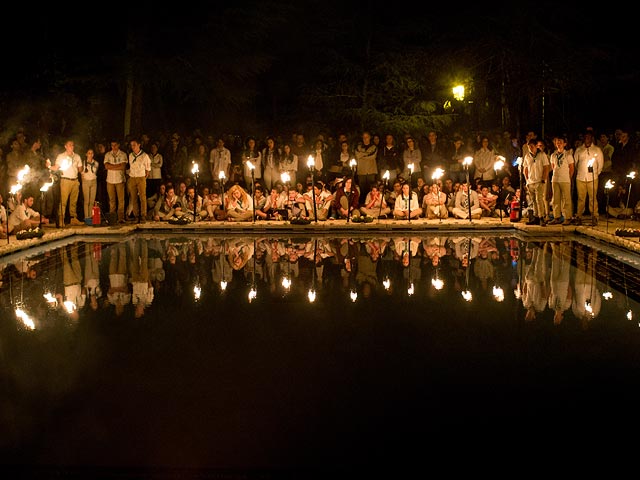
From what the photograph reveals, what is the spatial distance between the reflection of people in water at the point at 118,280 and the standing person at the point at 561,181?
8.27 m

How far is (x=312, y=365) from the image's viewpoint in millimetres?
5750

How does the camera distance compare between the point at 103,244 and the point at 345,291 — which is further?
the point at 103,244

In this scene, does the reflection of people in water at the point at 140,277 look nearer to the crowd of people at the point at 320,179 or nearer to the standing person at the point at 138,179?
the standing person at the point at 138,179

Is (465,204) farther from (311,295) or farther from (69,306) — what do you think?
(69,306)

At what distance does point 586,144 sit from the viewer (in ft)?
50.5

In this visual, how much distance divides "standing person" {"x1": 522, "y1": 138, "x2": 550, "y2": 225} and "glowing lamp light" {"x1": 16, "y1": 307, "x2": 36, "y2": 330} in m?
10.4

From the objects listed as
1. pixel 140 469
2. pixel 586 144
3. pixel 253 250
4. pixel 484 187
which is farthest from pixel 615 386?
pixel 484 187

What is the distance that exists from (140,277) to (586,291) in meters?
5.25

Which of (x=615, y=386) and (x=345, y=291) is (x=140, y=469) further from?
(x=345, y=291)

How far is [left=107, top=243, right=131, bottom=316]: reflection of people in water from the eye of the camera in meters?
8.07

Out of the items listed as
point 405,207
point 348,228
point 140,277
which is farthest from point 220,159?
point 140,277

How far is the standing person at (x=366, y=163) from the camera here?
58.6ft

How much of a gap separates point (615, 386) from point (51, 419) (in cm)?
359

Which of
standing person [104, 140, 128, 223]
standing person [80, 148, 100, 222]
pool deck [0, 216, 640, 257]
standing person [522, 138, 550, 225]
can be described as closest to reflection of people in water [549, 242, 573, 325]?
pool deck [0, 216, 640, 257]
